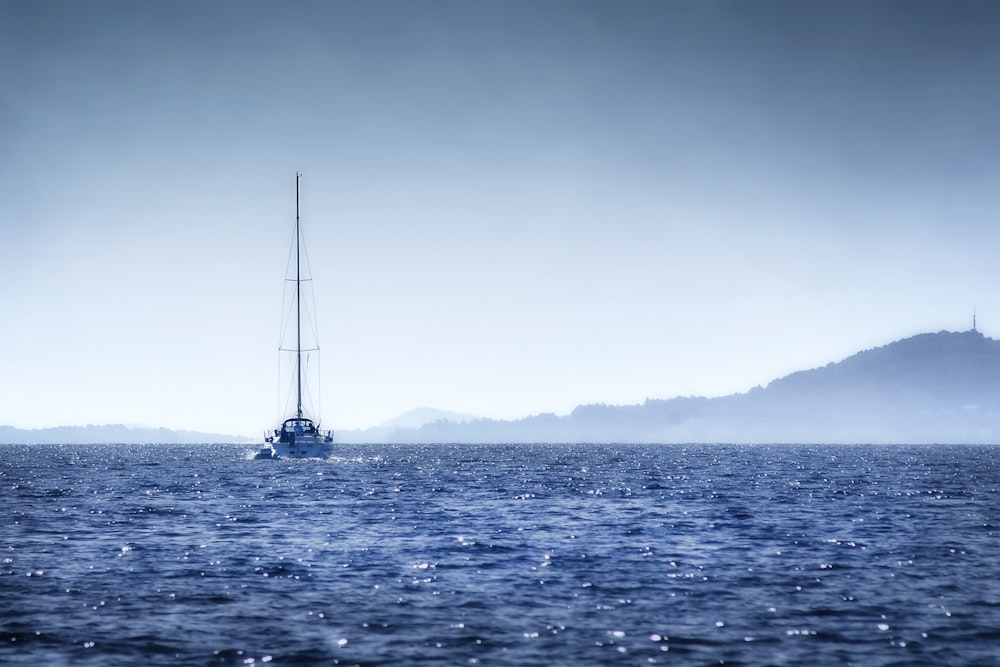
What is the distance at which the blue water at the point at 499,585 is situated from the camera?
19.9m

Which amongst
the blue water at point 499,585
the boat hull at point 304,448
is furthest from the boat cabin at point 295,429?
the blue water at point 499,585

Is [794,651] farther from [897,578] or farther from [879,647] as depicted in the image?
[897,578]

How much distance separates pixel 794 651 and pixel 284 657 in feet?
40.5

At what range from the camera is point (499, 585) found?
90.6ft

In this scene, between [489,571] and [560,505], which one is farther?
[560,505]

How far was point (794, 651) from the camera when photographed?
1962cm

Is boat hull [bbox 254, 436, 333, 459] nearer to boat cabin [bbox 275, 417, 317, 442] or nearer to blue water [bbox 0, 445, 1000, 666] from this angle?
boat cabin [bbox 275, 417, 317, 442]

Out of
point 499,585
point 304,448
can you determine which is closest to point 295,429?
point 304,448

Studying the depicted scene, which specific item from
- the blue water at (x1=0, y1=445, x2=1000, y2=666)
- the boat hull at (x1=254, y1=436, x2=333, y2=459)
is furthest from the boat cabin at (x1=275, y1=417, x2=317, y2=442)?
the blue water at (x1=0, y1=445, x2=1000, y2=666)

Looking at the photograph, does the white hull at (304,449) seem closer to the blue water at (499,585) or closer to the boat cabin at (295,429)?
the boat cabin at (295,429)

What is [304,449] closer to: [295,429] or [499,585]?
[295,429]

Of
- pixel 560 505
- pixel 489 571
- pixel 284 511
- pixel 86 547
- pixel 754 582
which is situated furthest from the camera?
pixel 560 505

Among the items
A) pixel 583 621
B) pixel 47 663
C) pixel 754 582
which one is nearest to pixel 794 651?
pixel 583 621

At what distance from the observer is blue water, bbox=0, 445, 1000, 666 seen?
783 inches
